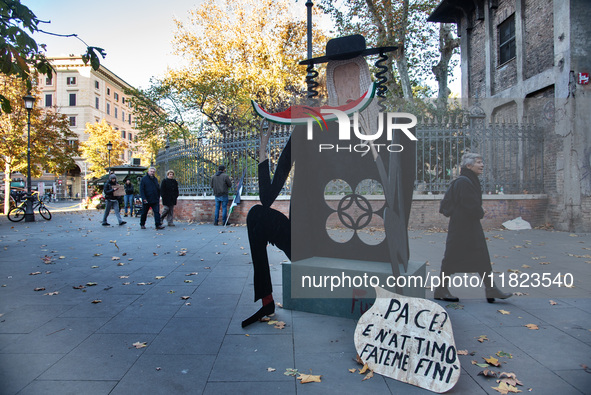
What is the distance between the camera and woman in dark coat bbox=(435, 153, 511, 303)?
414cm

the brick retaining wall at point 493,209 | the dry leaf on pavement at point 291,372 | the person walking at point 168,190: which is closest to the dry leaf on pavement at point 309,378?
the dry leaf on pavement at point 291,372

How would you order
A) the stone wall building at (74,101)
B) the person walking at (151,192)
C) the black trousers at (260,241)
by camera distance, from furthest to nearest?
the stone wall building at (74,101), the person walking at (151,192), the black trousers at (260,241)

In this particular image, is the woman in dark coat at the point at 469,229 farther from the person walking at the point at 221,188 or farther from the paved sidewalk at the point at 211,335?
the person walking at the point at 221,188

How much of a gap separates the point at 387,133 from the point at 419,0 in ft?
59.7

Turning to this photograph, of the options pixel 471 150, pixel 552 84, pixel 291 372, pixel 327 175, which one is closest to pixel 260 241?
pixel 327 175

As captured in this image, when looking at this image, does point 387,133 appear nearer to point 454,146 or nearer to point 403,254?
point 403,254

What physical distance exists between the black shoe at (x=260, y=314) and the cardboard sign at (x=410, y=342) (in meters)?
1.11

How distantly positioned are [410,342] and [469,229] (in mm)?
2010

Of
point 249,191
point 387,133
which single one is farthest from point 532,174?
point 387,133

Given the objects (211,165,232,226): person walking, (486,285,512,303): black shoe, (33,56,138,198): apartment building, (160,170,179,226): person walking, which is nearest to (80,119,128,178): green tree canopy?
(33,56,138,198): apartment building

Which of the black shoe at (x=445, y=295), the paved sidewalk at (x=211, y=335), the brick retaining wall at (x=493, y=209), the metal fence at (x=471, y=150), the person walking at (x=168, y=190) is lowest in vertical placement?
the paved sidewalk at (x=211, y=335)

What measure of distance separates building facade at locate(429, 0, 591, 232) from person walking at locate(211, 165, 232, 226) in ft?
27.4

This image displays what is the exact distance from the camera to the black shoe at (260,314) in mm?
3590

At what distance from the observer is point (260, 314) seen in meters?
3.71
